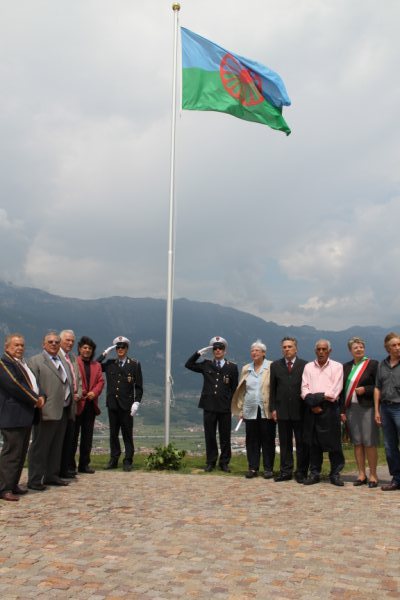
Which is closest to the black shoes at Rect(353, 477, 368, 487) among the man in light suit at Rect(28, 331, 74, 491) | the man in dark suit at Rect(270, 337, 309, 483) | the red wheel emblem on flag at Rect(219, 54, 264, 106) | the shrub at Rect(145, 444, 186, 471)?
the man in dark suit at Rect(270, 337, 309, 483)

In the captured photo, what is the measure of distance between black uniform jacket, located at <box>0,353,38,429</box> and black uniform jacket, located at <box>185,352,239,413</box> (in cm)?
348

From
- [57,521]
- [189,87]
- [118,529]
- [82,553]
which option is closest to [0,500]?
[57,521]

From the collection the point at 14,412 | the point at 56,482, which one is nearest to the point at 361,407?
the point at 56,482

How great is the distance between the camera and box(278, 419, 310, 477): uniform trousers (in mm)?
9312

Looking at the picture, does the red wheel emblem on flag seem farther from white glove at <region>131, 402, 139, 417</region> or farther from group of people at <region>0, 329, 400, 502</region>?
white glove at <region>131, 402, 139, 417</region>

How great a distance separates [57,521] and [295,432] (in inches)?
180

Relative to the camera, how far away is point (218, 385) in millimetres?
10305

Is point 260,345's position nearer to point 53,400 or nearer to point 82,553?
point 53,400

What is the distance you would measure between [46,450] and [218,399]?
10.9 feet

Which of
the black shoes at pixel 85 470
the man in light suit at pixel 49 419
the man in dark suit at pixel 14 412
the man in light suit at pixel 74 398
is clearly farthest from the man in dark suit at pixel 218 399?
the man in dark suit at pixel 14 412

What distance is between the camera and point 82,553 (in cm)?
506

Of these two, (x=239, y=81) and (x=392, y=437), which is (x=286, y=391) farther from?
(x=239, y=81)

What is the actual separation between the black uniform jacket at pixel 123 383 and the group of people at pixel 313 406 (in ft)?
4.59

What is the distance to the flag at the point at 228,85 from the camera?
12.4 m
